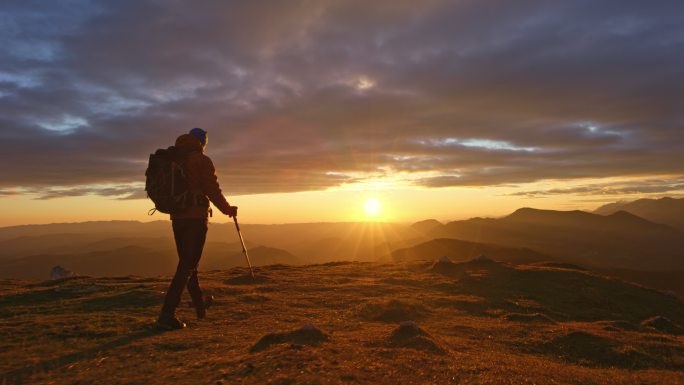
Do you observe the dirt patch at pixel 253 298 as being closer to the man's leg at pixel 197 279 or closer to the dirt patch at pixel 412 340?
the man's leg at pixel 197 279

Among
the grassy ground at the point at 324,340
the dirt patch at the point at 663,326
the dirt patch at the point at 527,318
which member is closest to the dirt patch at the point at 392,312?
the grassy ground at the point at 324,340

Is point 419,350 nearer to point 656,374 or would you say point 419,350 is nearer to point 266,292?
point 656,374

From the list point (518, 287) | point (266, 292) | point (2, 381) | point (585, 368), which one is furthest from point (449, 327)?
point (518, 287)

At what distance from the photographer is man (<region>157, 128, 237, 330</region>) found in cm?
877

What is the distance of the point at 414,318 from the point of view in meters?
12.9

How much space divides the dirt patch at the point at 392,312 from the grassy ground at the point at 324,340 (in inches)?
2.2

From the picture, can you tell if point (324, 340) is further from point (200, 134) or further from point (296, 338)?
point (200, 134)

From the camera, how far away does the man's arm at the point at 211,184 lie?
→ 352 inches

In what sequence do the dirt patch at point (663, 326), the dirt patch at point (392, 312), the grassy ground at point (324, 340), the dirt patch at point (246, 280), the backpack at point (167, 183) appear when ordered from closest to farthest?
A: the grassy ground at point (324, 340), the backpack at point (167, 183), the dirt patch at point (392, 312), the dirt patch at point (663, 326), the dirt patch at point (246, 280)

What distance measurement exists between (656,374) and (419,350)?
4525 millimetres

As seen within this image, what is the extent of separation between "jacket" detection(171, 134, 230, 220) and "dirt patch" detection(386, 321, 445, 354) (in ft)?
15.2

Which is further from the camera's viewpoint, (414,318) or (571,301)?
(571,301)

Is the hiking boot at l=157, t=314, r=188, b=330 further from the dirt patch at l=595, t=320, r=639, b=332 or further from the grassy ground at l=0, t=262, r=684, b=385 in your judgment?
the dirt patch at l=595, t=320, r=639, b=332

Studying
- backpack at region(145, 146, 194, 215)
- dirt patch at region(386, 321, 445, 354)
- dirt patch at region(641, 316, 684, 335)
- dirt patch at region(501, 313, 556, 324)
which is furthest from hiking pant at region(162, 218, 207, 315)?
dirt patch at region(641, 316, 684, 335)
